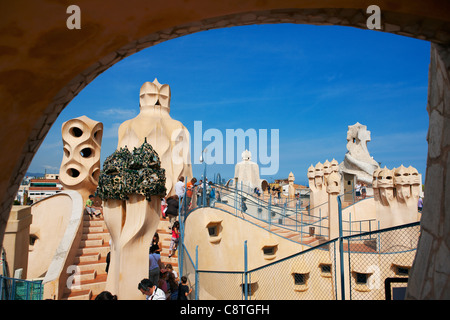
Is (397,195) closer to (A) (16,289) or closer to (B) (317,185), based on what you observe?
(B) (317,185)

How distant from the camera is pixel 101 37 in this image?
1.91 m

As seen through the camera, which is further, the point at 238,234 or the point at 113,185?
the point at 238,234

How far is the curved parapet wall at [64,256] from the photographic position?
573 centimetres

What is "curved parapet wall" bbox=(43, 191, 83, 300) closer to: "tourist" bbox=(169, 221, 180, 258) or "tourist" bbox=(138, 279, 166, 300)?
"tourist" bbox=(169, 221, 180, 258)

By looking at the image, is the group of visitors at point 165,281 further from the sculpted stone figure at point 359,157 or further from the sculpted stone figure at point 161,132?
the sculpted stone figure at point 359,157

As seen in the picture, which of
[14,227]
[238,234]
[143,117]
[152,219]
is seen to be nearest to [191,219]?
[238,234]

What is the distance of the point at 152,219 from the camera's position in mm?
5500

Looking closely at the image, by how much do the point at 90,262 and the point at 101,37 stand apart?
6.58m

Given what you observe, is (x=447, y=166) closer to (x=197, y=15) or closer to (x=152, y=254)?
(x=197, y=15)

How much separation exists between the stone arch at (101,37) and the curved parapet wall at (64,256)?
436 centimetres

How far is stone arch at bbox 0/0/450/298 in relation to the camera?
1.76m

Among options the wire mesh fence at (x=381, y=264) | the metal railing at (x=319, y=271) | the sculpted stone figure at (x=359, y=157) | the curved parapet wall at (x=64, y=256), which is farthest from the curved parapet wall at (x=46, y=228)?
the sculpted stone figure at (x=359, y=157)
